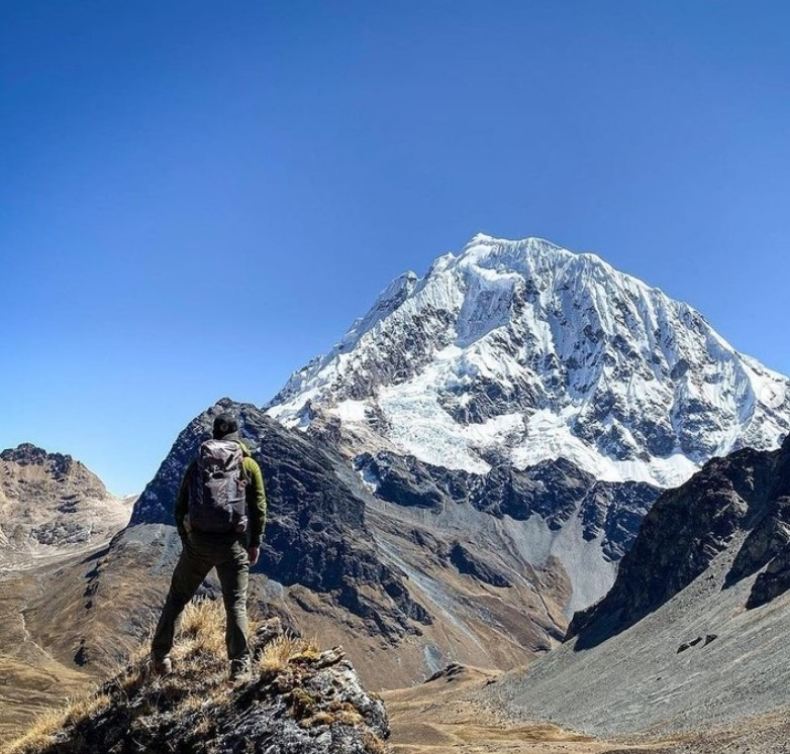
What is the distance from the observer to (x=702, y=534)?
502 feet

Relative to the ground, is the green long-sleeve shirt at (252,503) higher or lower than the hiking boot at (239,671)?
higher

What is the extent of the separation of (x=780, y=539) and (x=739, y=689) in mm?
50470

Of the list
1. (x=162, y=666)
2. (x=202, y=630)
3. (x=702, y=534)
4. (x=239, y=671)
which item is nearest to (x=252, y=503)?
(x=239, y=671)

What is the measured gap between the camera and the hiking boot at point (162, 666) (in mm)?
10789

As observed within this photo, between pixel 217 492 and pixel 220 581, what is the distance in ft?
3.61

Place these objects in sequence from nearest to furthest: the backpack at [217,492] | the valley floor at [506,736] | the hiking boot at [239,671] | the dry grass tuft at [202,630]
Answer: the hiking boot at [239,671], the backpack at [217,492], the dry grass tuft at [202,630], the valley floor at [506,736]

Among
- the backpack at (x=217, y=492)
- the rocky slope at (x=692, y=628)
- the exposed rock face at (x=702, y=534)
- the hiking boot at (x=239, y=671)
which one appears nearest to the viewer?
the hiking boot at (x=239, y=671)

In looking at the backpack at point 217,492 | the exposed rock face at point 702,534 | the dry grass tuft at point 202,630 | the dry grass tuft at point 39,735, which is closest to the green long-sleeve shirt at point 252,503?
the backpack at point 217,492

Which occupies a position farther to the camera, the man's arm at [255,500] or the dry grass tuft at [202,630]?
the dry grass tuft at [202,630]

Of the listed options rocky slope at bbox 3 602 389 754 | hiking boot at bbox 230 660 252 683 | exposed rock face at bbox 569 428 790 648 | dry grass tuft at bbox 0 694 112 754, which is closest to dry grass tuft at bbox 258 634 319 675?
rocky slope at bbox 3 602 389 754

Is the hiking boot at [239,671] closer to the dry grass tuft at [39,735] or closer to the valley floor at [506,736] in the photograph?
the valley floor at [506,736]

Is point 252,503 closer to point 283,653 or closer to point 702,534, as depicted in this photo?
point 283,653

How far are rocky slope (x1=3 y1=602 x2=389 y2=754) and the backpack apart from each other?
1.72 meters

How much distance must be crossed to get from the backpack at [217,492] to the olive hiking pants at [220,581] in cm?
22
